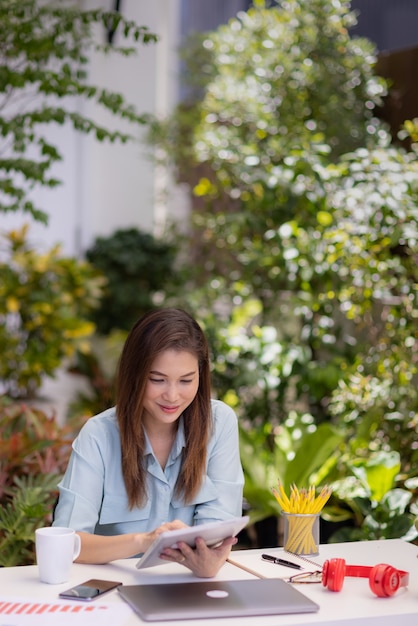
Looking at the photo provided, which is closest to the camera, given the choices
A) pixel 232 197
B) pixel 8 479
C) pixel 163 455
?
pixel 163 455

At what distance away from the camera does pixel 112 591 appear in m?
1.92

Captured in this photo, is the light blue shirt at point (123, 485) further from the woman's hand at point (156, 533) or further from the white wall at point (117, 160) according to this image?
the white wall at point (117, 160)

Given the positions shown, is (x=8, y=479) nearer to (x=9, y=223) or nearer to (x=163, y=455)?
(x=163, y=455)

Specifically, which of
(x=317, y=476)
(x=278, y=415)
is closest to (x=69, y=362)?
(x=278, y=415)

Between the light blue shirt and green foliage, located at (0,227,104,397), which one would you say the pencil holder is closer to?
the light blue shirt

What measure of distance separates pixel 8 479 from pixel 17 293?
381cm

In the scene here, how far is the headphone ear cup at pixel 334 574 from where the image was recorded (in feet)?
6.36

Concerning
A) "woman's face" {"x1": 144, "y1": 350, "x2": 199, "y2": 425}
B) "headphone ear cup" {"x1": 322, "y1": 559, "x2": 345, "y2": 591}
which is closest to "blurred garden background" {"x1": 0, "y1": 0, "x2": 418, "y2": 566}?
"woman's face" {"x1": 144, "y1": 350, "x2": 199, "y2": 425}

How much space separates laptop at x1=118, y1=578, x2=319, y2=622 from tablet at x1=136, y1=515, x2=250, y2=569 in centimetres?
7

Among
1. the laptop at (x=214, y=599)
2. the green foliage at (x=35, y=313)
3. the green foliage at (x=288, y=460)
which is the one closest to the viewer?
the laptop at (x=214, y=599)

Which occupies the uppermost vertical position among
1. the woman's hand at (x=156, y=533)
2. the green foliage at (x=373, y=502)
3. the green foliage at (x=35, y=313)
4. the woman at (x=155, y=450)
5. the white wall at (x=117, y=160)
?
the white wall at (x=117, y=160)

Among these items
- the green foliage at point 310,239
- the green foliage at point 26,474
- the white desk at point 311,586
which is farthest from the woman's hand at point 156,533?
the green foliage at point 310,239

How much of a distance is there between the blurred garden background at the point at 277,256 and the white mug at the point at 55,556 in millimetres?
952

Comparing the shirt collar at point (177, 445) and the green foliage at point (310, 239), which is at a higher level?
the green foliage at point (310, 239)
